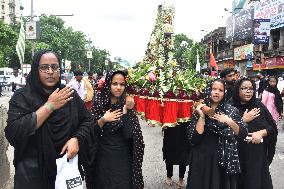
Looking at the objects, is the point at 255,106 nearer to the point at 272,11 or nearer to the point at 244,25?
the point at 272,11

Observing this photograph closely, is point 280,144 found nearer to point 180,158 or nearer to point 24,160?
point 180,158

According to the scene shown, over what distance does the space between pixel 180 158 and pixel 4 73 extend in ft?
128

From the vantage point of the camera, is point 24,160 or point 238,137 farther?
point 238,137

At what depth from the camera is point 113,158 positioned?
4.19 meters

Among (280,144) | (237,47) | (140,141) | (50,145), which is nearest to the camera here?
(50,145)

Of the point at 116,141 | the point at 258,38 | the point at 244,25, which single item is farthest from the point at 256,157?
the point at 244,25

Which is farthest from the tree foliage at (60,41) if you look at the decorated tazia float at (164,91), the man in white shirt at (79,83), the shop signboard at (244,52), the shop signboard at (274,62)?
the decorated tazia float at (164,91)

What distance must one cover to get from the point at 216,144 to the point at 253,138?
513 mm

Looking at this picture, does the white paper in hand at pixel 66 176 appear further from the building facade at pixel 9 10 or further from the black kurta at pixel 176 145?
the building facade at pixel 9 10

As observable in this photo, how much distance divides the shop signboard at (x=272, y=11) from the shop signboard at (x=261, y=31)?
582 centimetres

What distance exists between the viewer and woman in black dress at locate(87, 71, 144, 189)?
4184 millimetres

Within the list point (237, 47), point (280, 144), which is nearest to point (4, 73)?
point (237, 47)

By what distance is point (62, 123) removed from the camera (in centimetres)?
316

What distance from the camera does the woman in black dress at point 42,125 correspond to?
3.05 metres
